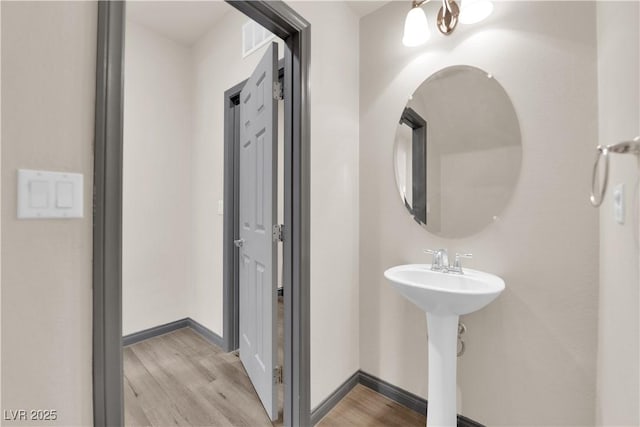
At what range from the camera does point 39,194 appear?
0.72 m

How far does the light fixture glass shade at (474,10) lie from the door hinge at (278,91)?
99 centimetres

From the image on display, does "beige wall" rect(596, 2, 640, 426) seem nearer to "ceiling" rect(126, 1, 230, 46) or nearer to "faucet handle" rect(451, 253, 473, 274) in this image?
"faucet handle" rect(451, 253, 473, 274)

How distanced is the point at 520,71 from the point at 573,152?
0.46 meters

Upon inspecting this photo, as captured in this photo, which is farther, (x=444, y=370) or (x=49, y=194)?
(x=444, y=370)

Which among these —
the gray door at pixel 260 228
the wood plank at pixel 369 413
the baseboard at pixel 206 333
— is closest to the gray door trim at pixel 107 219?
the gray door at pixel 260 228

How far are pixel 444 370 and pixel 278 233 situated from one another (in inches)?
41.5

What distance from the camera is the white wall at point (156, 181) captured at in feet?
8.20

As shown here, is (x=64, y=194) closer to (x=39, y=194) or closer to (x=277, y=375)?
(x=39, y=194)

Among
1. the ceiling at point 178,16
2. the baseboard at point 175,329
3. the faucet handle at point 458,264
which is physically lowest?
the baseboard at point 175,329

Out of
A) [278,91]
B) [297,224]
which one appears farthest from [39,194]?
[278,91]

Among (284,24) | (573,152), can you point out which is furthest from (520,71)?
(284,24)

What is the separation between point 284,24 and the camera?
56.7 inches

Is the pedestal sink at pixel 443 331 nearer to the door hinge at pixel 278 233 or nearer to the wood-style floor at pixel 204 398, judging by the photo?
the wood-style floor at pixel 204 398

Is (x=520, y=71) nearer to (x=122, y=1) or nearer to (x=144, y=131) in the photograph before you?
(x=122, y=1)
